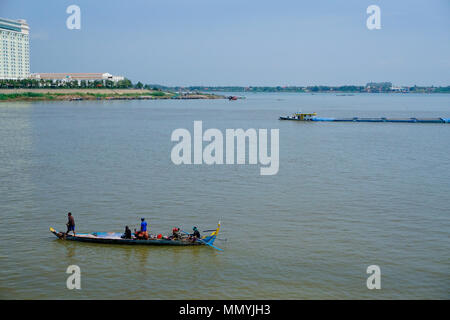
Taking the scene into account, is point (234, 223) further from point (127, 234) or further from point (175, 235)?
point (127, 234)

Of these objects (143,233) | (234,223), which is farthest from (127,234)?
(234,223)

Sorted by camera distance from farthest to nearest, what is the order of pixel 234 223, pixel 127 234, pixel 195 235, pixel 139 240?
pixel 234 223
pixel 195 235
pixel 127 234
pixel 139 240

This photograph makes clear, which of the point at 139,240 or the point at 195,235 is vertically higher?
the point at 195,235

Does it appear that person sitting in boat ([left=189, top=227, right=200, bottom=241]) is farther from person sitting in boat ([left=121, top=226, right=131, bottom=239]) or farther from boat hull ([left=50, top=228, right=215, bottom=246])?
person sitting in boat ([left=121, top=226, right=131, bottom=239])

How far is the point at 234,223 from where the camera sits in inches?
1083

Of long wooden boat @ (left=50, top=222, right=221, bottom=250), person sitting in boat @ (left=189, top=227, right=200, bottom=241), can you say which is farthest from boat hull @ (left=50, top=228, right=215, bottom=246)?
person sitting in boat @ (left=189, top=227, right=200, bottom=241)

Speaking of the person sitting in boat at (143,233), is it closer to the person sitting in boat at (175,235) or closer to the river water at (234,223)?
A: the river water at (234,223)

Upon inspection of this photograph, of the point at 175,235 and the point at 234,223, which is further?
the point at 234,223

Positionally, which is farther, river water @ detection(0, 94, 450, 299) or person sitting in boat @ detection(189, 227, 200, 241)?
person sitting in boat @ detection(189, 227, 200, 241)


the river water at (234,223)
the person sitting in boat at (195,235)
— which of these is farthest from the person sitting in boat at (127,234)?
the person sitting in boat at (195,235)

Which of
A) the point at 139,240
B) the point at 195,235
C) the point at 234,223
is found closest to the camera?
the point at 139,240

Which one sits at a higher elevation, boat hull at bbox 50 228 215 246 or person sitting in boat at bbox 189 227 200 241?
person sitting in boat at bbox 189 227 200 241

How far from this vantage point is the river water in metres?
20.0

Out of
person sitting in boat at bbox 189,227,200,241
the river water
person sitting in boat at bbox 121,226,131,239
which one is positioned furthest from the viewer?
person sitting in boat at bbox 189,227,200,241
